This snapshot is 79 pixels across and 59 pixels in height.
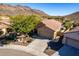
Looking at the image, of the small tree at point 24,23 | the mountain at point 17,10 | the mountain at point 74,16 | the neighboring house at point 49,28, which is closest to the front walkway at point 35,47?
the neighboring house at point 49,28

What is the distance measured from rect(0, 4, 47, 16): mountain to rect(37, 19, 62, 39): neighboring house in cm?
53

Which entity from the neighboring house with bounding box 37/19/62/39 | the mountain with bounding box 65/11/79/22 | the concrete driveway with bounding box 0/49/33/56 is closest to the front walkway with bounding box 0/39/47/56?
the concrete driveway with bounding box 0/49/33/56

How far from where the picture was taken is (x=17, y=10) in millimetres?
9781

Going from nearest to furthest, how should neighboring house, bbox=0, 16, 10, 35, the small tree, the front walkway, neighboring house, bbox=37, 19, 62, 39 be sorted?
the front walkway → neighboring house, bbox=37, 19, 62, 39 → neighboring house, bbox=0, 16, 10, 35 → the small tree

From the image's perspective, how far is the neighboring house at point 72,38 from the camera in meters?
9.75

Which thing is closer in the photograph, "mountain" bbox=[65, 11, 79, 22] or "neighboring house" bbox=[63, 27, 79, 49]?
"mountain" bbox=[65, 11, 79, 22]

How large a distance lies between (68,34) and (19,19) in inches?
90.0

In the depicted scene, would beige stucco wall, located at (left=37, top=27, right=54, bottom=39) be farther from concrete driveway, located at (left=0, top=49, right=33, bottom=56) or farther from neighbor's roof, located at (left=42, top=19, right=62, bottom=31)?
concrete driveway, located at (left=0, top=49, right=33, bottom=56)

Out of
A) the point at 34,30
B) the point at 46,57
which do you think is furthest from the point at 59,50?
the point at 34,30

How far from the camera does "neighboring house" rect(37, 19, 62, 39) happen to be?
984 centimetres

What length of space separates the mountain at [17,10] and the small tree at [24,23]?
0.29 meters

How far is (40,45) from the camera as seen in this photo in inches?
390

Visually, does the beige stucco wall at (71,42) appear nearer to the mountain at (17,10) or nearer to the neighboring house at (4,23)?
the mountain at (17,10)

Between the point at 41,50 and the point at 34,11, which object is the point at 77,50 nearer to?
the point at 41,50
